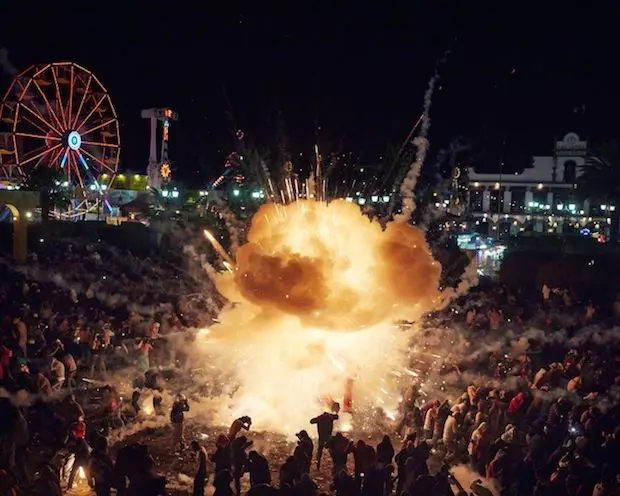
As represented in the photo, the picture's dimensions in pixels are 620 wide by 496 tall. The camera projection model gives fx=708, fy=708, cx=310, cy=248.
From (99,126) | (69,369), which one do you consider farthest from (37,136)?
(69,369)

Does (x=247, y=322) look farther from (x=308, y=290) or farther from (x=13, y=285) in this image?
(x=13, y=285)

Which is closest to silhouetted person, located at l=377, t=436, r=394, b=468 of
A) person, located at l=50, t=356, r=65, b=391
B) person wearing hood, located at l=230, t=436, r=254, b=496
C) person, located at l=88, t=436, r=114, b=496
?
person wearing hood, located at l=230, t=436, r=254, b=496

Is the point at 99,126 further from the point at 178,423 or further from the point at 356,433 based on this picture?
the point at 356,433

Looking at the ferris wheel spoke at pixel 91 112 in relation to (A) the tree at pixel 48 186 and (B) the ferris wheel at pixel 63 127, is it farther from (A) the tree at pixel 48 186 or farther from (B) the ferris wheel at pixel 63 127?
(A) the tree at pixel 48 186

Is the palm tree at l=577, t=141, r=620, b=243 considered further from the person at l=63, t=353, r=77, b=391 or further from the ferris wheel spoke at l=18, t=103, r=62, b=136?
the person at l=63, t=353, r=77, b=391

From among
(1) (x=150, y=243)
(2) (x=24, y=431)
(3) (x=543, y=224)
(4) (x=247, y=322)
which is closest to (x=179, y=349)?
(4) (x=247, y=322)
